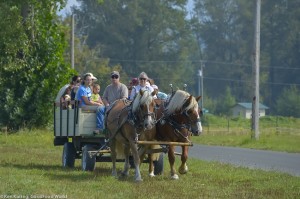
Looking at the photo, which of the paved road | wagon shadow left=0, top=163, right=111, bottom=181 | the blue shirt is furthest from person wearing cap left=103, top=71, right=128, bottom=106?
the paved road

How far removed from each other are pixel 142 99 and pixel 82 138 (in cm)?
281

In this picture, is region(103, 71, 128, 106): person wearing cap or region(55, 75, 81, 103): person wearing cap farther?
region(55, 75, 81, 103): person wearing cap

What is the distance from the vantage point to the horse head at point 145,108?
16328mm

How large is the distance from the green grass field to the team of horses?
1.68ft

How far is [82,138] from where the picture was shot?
18938 millimetres

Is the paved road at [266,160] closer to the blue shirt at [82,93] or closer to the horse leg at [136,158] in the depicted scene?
the horse leg at [136,158]

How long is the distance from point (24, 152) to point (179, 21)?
190 ft

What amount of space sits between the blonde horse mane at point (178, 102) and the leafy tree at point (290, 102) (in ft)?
229

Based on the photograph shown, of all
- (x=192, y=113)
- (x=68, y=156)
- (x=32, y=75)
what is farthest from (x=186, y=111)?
(x=32, y=75)

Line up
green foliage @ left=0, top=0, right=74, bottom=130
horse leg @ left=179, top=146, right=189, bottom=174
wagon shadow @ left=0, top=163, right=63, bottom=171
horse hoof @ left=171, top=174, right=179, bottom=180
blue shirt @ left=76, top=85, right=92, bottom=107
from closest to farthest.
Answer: horse hoof @ left=171, top=174, right=179, bottom=180
horse leg @ left=179, top=146, right=189, bottom=174
blue shirt @ left=76, top=85, right=92, bottom=107
wagon shadow @ left=0, top=163, right=63, bottom=171
green foliage @ left=0, top=0, right=74, bottom=130

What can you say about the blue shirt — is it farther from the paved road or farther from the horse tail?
the paved road

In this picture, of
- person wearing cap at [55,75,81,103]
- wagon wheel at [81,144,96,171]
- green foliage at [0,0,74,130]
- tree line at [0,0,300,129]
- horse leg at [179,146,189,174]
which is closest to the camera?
horse leg at [179,146,189,174]

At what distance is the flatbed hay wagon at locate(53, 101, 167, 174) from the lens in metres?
18.4

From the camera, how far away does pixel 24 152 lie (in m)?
25.3
